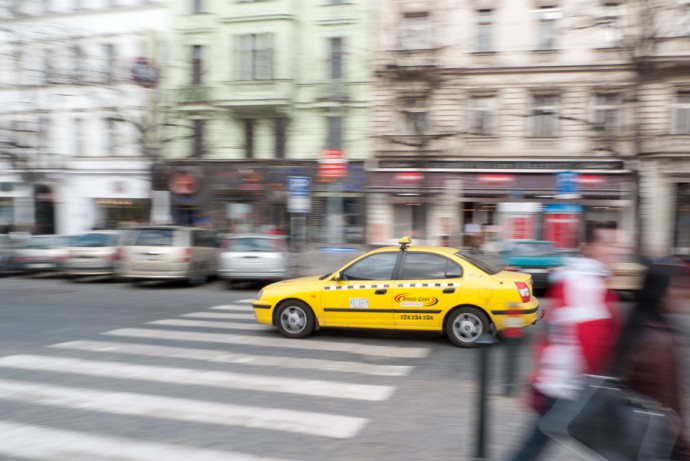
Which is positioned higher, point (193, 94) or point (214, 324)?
point (193, 94)

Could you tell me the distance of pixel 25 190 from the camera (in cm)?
3131

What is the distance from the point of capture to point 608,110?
2191 cm

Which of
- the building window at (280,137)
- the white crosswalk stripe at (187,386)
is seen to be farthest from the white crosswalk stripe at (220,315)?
the building window at (280,137)

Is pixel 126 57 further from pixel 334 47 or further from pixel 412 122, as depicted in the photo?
pixel 412 122

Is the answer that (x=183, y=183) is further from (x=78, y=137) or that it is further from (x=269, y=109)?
(x=78, y=137)

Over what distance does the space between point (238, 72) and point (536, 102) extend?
13.2m

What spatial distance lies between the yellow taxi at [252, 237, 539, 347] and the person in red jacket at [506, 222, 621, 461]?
3.98 metres

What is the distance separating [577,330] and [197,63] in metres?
26.8

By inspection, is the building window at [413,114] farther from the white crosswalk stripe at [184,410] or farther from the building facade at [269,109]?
the white crosswalk stripe at [184,410]

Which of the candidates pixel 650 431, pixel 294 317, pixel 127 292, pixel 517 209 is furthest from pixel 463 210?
pixel 650 431

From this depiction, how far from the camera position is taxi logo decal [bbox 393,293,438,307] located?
8.08 meters

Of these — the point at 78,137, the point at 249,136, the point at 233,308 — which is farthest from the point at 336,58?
the point at 233,308

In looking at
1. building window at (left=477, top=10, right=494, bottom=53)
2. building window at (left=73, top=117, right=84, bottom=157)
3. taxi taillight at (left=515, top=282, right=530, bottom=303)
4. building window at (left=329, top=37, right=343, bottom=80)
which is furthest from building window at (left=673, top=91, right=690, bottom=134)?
building window at (left=73, top=117, right=84, bottom=157)

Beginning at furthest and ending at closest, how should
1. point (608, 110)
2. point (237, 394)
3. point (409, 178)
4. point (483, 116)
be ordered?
point (409, 178), point (483, 116), point (608, 110), point (237, 394)
